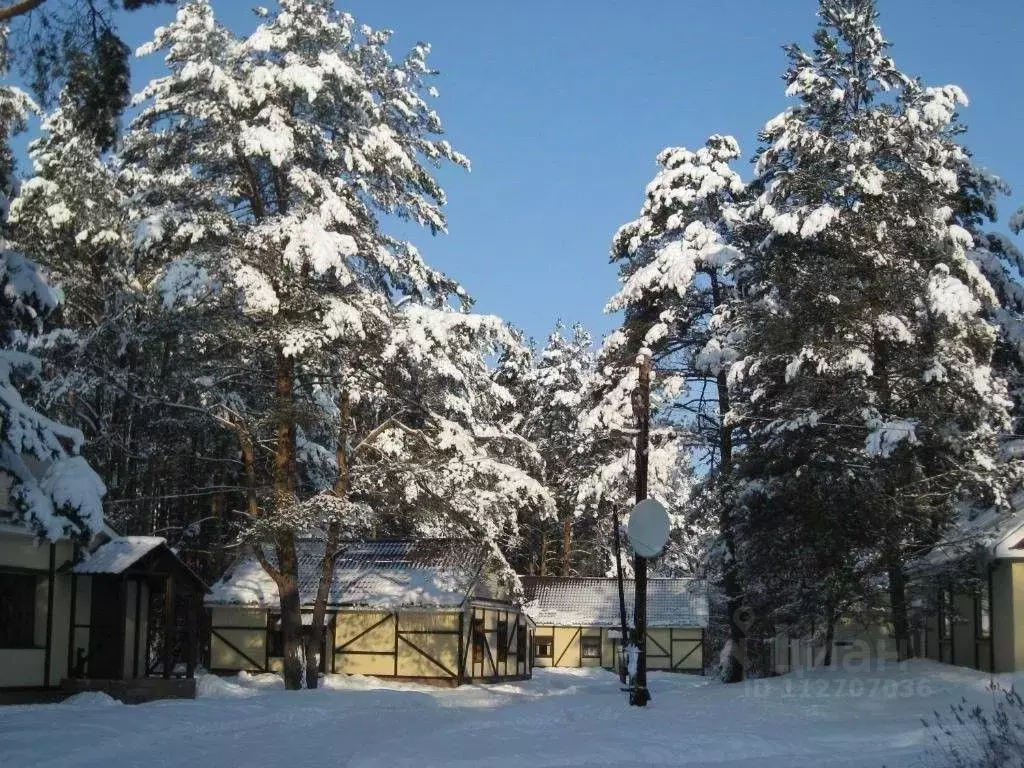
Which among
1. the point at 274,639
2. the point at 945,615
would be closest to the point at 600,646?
the point at 274,639

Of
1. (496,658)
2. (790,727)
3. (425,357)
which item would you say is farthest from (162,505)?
(790,727)

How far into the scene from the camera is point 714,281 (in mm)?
31953

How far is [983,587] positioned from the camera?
24.7m

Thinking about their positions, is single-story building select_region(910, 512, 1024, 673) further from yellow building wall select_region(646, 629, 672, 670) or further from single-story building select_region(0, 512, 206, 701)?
yellow building wall select_region(646, 629, 672, 670)

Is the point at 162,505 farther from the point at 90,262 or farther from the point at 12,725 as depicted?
the point at 12,725

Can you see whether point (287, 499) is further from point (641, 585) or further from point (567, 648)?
point (567, 648)

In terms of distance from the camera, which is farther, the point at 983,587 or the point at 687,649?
the point at 687,649

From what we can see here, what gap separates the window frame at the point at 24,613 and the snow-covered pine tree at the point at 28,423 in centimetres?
793

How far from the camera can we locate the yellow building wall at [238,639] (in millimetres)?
36281

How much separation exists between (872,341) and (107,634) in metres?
17.0

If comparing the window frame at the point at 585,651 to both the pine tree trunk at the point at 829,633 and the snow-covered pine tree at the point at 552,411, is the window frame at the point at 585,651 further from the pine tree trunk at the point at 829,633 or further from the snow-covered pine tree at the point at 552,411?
the pine tree trunk at the point at 829,633

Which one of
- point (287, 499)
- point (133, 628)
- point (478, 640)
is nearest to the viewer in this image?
point (133, 628)

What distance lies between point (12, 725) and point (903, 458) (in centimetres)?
1689

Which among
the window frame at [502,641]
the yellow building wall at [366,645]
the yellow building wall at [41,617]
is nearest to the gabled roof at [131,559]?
the yellow building wall at [41,617]
